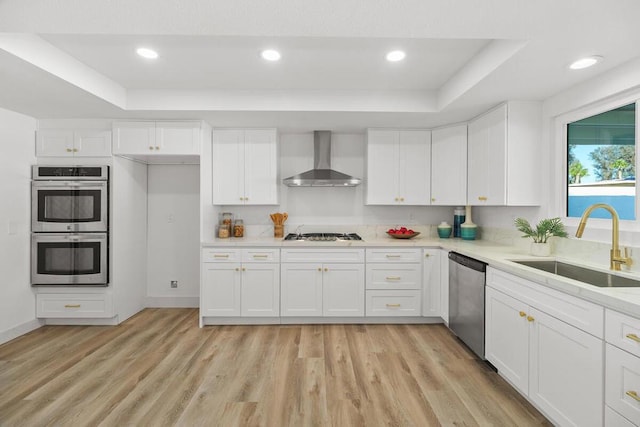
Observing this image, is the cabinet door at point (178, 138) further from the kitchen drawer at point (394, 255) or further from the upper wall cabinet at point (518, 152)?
the upper wall cabinet at point (518, 152)

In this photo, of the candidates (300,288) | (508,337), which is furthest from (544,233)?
(300,288)

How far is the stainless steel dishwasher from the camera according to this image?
103 inches

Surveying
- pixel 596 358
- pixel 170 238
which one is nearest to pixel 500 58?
pixel 596 358

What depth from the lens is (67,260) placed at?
3.32m

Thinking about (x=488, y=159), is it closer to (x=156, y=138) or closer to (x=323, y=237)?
(x=323, y=237)

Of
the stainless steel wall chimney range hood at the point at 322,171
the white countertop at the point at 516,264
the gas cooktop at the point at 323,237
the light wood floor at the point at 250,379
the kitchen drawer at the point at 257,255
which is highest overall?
the stainless steel wall chimney range hood at the point at 322,171

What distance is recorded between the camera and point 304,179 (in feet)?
11.7

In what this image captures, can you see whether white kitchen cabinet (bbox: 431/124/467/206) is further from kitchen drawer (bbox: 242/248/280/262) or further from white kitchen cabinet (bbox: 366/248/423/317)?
kitchen drawer (bbox: 242/248/280/262)

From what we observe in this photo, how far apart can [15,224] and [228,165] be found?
2125mm

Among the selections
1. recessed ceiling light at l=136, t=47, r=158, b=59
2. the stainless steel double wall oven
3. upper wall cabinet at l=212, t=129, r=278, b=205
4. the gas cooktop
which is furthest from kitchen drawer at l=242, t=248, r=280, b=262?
recessed ceiling light at l=136, t=47, r=158, b=59

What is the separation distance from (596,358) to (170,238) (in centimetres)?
408

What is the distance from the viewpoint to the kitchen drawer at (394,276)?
344 cm

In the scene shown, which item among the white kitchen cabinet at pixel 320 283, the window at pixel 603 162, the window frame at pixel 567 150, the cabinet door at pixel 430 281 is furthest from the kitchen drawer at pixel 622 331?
the white kitchen cabinet at pixel 320 283

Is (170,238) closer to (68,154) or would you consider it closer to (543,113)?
(68,154)
